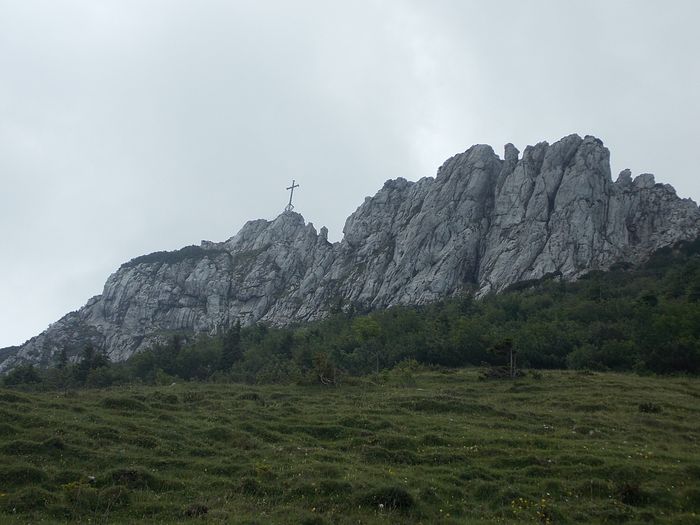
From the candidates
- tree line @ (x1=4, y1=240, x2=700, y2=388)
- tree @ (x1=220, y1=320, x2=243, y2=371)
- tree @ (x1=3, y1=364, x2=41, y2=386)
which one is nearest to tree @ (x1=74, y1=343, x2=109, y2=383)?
tree line @ (x1=4, y1=240, x2=700, y2=388)

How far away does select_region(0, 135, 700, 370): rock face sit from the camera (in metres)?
146

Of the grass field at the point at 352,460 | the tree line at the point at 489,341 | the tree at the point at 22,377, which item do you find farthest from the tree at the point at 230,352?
the grass field at the point at 352,460

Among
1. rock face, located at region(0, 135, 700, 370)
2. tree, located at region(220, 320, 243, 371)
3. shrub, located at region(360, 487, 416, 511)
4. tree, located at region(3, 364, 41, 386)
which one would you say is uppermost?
rock face, located at region(0, 135, 700, 370)

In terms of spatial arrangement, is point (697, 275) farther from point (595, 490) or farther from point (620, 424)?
point (595, 490)

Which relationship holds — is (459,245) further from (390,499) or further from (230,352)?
(390,499)

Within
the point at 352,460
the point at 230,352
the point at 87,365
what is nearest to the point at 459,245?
the point at 230,352

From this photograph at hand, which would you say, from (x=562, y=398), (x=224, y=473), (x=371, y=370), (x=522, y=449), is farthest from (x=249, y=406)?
(x=371, y=370)

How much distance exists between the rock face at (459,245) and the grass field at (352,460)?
105520 millimetres

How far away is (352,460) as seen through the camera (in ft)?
92.4

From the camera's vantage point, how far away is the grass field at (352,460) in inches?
813

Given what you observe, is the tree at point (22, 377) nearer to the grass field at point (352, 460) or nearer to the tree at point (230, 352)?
the tree at point (230, 352)

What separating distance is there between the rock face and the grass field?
106 metres

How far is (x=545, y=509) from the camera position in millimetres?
20672

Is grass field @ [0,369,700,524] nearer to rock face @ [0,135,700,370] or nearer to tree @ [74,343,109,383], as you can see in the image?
tree @ [74,343,109,383]
